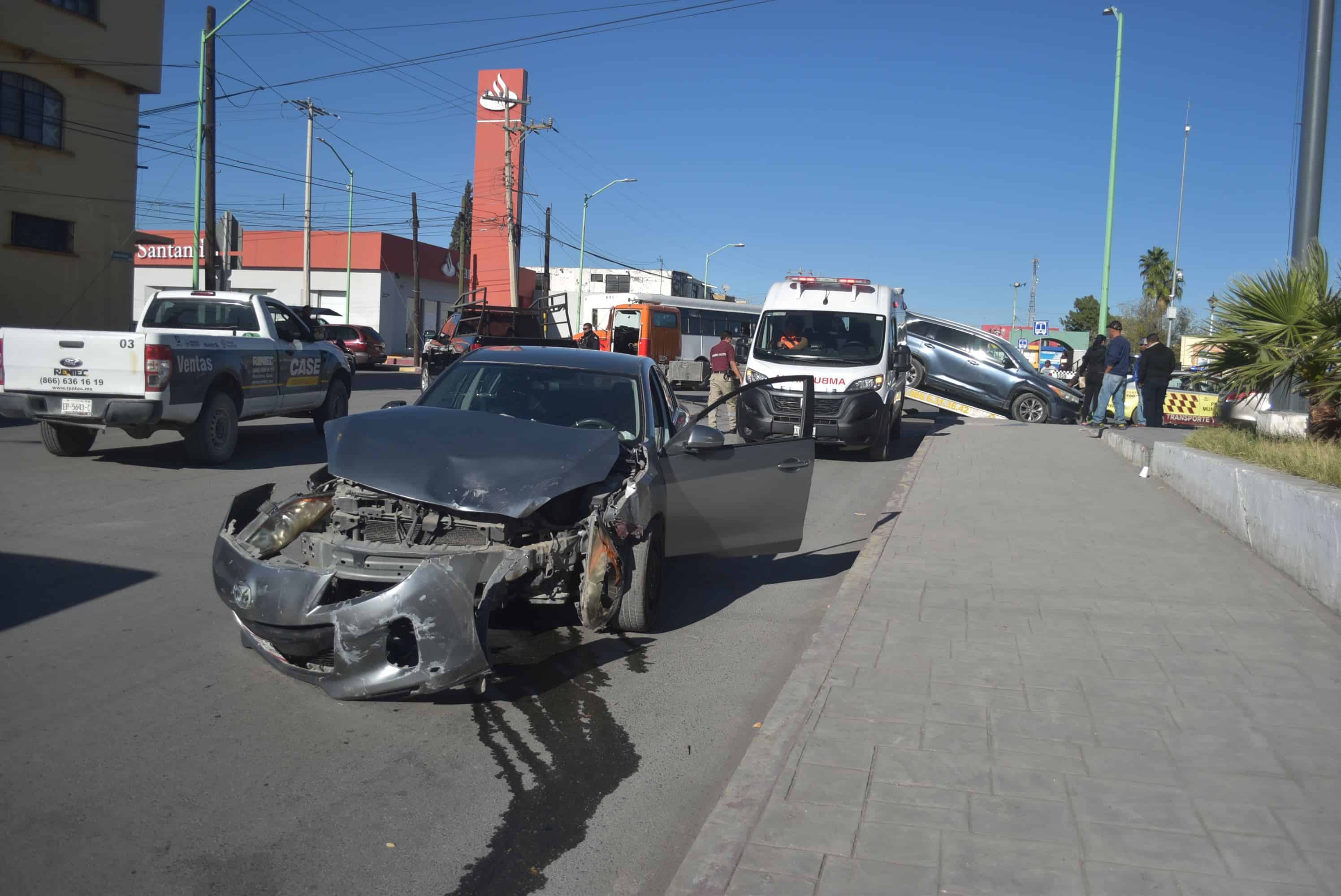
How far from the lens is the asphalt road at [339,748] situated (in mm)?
3396

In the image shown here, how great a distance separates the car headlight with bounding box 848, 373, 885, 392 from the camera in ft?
48.3

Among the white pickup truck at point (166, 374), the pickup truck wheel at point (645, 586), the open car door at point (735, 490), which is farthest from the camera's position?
the white pickup truck at point (166, 374)

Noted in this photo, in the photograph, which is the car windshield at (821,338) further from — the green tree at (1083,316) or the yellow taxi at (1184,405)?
the green tree at (1083,316)

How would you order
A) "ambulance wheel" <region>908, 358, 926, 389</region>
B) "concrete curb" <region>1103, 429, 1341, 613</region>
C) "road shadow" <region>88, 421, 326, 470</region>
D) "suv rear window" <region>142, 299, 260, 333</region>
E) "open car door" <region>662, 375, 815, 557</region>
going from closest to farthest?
"open car door" <region>662, 375, 815, 557</region> → "concrete curb" <region>1103, 429, 1341, 613</region> → "road shadow" <region>88, 421, 326, 470</region> → "suv rear window" <region>142, 299, 260, 333</region> → "ambulance wheel" <region>908, 358, 926, 389</region>

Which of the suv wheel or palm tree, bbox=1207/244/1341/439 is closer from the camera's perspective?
palm tree, bbox=1207/244/1341/439

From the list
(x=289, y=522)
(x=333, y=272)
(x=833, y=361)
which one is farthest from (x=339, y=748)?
(x=333, y=272)

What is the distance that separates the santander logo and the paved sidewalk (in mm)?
51307

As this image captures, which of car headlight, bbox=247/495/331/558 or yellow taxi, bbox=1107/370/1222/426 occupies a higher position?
yellow taxi, bbox=1107/370/1222/426

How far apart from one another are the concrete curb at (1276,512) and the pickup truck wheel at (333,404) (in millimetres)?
10931

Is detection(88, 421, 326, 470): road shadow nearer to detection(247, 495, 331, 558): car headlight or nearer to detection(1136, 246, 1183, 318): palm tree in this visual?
detection(247, 495, 331, 558): car headlight

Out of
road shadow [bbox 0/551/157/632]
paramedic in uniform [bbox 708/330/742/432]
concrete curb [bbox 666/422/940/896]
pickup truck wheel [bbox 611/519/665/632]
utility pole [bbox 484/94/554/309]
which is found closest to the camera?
concrete curb [bbox 666/422/940/896]

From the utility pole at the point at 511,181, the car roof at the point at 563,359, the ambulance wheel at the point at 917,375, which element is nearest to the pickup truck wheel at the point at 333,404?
the car roof at the point at 563,359

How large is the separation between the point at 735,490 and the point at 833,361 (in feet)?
29.7

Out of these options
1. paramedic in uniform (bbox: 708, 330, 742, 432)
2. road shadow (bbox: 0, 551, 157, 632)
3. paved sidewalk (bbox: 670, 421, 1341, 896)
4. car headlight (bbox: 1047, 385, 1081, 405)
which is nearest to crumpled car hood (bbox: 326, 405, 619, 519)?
paved sidewalk (bbox: 670, 421, 1341, 896)
